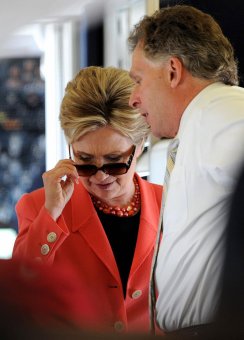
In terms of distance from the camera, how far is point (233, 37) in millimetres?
2445

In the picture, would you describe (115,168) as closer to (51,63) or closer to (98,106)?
(98,106)

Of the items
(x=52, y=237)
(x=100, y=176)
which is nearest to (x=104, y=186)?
(x=100, y=176)

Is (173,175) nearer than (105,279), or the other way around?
(173,175)

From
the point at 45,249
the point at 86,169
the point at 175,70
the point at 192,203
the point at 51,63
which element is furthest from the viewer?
the point at 51,63

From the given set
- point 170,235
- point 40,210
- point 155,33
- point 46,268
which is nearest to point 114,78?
point 155,33

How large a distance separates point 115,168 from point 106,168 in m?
0.03

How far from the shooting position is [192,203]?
3.91 ft

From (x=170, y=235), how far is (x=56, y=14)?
1.41 metres

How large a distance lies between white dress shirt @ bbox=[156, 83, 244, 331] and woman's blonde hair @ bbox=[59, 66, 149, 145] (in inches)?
20.8

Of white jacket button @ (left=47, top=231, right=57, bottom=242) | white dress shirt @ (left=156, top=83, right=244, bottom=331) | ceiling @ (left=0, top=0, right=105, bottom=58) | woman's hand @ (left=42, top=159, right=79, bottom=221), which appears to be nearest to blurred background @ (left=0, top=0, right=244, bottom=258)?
ceiling @ (left=0, top=0, right=105, bottom=58)

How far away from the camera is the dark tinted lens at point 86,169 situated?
6.05ft

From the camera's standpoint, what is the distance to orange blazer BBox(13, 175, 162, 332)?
1.64m

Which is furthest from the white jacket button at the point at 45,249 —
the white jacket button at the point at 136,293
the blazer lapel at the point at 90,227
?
the white jacket button at the point at 136,293

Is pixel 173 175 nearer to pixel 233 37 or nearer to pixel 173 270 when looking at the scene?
pixel 173 270
